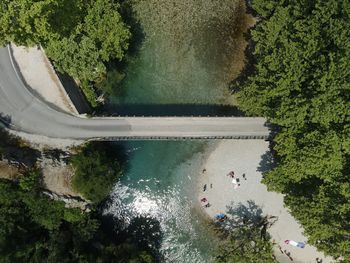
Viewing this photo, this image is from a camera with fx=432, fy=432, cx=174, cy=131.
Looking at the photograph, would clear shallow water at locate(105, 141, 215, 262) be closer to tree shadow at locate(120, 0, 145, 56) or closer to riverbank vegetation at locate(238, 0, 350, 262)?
tree shadow at locate(120, 0, 145, 56)

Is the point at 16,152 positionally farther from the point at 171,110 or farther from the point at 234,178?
the point at 234,178

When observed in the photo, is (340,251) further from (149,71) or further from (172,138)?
(149,71)

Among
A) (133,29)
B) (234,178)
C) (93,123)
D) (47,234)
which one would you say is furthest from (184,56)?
(47,234)

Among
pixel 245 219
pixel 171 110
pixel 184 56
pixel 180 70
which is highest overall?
pixel 184 56

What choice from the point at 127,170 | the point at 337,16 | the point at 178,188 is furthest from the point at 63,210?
the point at 337,16

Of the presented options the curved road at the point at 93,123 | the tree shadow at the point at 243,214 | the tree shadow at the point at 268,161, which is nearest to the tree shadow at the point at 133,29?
the curved road at the point at 93,123

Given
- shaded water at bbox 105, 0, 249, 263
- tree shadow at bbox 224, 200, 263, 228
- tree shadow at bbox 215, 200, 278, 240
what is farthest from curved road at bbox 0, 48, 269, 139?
tree shadow at bbox 215, 200, 278, 240
